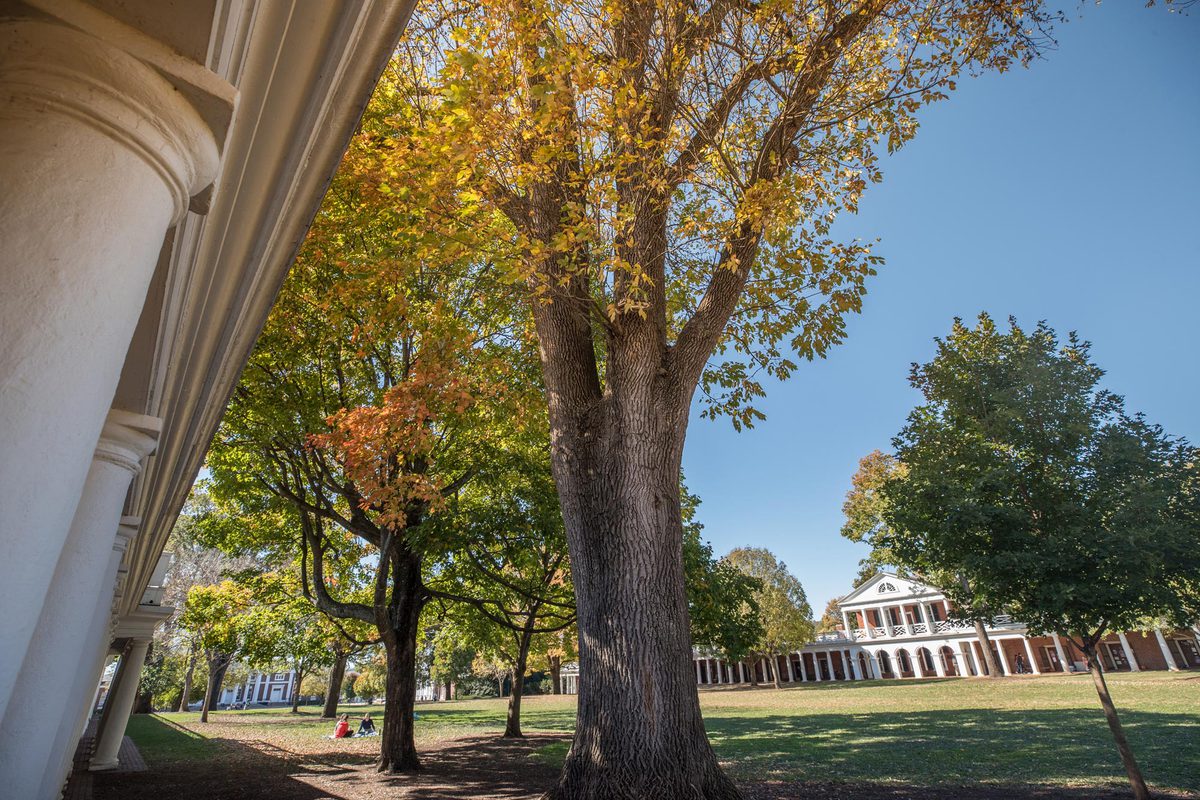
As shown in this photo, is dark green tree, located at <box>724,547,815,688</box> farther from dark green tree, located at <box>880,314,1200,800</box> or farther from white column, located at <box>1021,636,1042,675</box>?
dark green tree, located at <box>880,314,1200,800</box>

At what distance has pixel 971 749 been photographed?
11.5 m

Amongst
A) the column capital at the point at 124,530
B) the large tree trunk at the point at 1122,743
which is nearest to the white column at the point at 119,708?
the column capital at the point at 124,530

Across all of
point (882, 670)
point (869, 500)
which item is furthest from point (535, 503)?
point (882, 670)

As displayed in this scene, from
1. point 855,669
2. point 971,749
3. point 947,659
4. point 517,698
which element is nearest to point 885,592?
point 947,659

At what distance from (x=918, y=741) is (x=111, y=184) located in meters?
16.5

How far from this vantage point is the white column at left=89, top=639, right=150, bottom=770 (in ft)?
43.8

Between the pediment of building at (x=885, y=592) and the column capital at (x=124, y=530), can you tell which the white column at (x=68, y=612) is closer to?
the column capital at (x=124, y=530)

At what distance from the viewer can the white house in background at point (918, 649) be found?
4341 cm

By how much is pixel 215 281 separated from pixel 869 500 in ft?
129

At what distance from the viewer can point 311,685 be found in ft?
260

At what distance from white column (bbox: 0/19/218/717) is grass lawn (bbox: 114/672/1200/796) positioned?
10115 millimetres

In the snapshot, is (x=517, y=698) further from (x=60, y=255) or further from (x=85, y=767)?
(x=60, y=255)

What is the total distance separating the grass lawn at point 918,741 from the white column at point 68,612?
356 inches

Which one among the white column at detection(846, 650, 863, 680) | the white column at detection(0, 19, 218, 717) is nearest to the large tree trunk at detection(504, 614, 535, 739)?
the white column at detection(0, 19, 218, 717)
